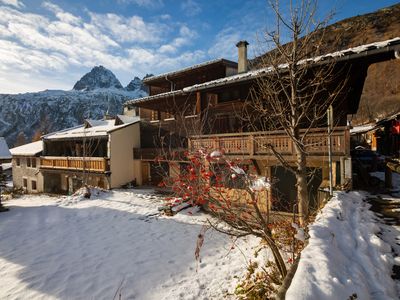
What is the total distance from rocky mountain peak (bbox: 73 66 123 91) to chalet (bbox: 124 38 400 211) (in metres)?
182

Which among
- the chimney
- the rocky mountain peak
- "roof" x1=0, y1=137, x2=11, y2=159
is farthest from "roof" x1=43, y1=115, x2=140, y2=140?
the rocky mountain peak

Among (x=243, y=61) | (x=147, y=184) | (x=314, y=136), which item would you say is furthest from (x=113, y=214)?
(x=243, y=61)

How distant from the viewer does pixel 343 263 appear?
3.47 m

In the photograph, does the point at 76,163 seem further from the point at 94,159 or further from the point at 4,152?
the point at 4,152

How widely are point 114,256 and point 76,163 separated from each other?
14.9 m

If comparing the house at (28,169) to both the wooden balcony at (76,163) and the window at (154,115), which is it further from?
the window at (154,115)

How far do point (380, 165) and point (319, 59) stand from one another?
1158 cm

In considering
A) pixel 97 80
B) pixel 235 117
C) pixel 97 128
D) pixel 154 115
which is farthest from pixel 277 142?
pixel 97 80

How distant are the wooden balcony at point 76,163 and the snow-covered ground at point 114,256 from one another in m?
5.65

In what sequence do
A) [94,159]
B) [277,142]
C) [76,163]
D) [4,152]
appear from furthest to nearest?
1. [76,163]
2. [94,159]
3. [4,152]
4. [277,142]

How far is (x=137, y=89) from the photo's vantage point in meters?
173

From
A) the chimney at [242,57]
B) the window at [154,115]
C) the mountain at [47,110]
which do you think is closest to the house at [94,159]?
the window at [154,115]

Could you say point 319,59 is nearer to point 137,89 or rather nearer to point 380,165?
point 380,165

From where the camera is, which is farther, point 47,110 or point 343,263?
point 47,110
